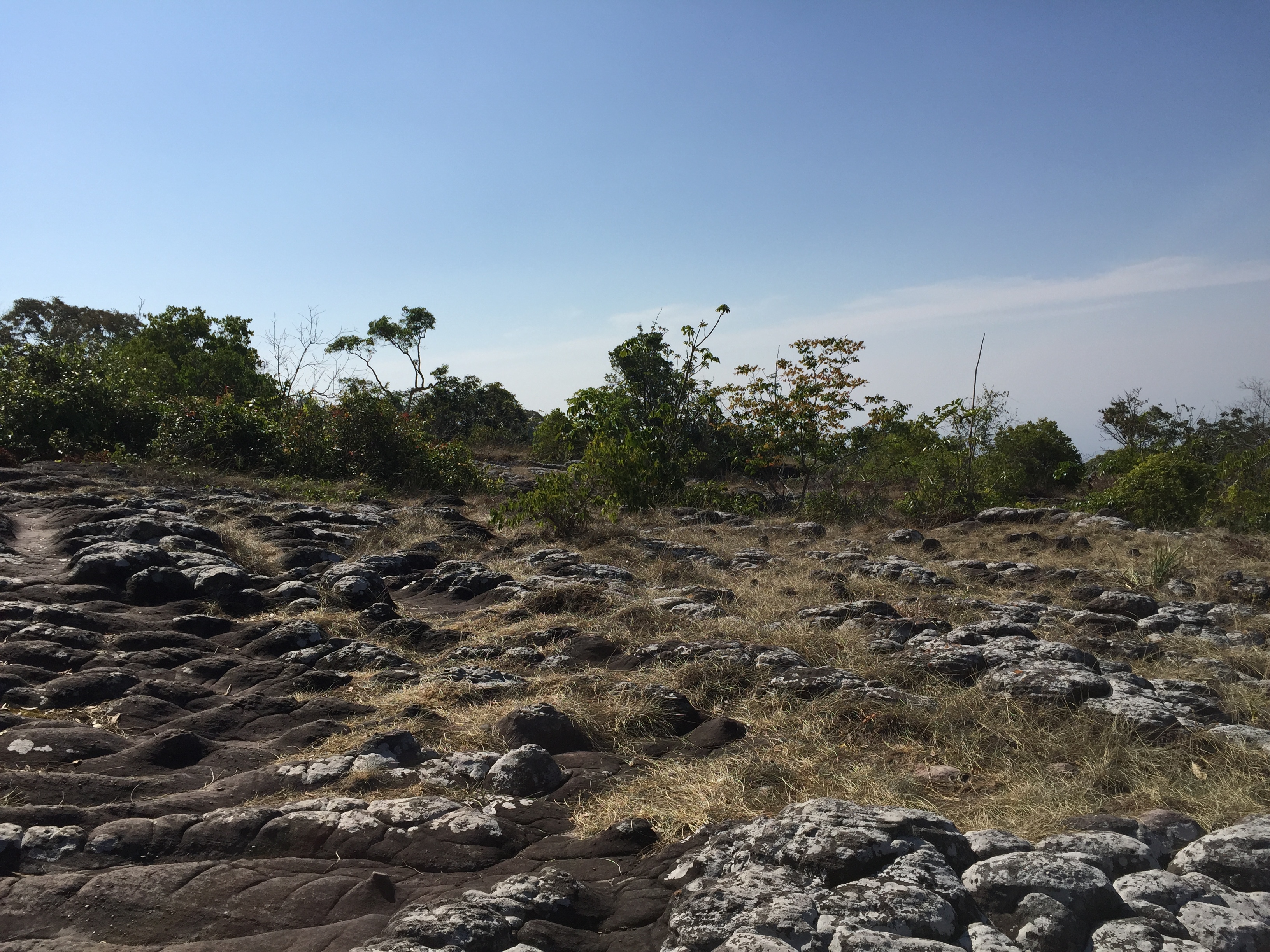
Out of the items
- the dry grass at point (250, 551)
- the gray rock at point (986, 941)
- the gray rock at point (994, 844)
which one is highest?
the dry grass at point (250, 551)

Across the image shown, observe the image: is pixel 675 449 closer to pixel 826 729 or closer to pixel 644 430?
pixel 644 430

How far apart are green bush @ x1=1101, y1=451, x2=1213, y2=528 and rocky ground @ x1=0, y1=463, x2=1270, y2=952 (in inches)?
177

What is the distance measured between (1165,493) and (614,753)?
37.3 feet

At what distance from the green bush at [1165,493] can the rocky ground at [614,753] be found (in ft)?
14.8

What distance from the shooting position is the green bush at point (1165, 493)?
12.3m

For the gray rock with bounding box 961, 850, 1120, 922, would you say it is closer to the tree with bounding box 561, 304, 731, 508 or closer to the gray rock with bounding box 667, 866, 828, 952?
the gray rock with bounding box 667, 866, 828, 952

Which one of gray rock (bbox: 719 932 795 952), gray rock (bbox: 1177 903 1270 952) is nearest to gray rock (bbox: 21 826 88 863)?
gray rock (bbox: 719 932 795 952)

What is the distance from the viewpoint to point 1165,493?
40.8 ft

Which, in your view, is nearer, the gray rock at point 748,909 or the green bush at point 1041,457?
the gray rock at point 748,909

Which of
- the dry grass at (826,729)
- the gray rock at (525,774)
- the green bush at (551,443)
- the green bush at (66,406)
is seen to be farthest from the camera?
the green bush at (551,443)

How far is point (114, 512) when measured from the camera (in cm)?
870

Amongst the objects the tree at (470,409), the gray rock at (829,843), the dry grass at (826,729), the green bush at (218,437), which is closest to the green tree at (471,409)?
the tree at (470,409)

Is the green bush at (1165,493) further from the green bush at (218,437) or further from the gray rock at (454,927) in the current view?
the green bush at (218,437)

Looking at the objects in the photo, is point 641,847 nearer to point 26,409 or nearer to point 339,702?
point 339,702
